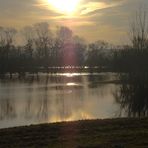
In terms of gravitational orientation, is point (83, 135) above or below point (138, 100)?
above

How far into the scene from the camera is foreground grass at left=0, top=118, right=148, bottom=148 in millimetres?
8992

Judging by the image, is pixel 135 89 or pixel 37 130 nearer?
pixel 37 130

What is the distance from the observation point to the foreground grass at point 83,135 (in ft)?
29.5

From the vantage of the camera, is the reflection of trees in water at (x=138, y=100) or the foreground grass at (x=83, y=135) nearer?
the foreground grass at (x=83, y=135)

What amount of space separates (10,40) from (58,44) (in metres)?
25.9

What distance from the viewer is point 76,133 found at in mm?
10602

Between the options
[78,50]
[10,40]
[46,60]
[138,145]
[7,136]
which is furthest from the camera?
[78,50]

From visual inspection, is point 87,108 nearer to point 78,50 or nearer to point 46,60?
point 46,60

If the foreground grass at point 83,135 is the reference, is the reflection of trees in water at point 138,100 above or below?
below

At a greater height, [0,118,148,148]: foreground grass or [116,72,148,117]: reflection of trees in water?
[0,118,148,148]: foreground grass

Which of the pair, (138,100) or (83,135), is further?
(138,100)

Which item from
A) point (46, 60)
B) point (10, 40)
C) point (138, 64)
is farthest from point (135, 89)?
point (46, 60)

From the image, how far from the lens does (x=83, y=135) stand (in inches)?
401

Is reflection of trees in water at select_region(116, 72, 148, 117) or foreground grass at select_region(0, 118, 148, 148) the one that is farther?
reflection of trees in water at select_region(116, 72, 148, 117)
